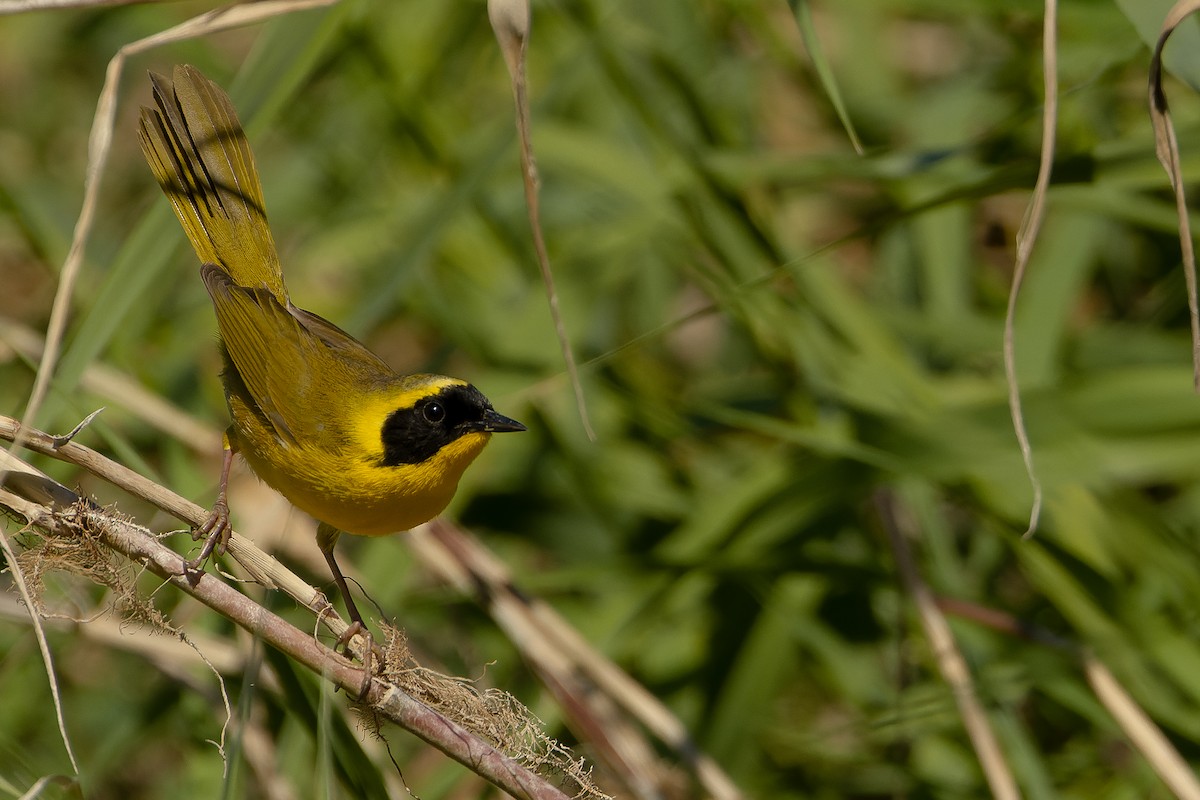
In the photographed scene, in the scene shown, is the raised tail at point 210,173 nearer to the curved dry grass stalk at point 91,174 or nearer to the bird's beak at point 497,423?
the curved dry grass stalk at point 91,174

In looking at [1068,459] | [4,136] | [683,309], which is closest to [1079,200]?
[1068,459]

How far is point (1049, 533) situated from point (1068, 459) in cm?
Answer: 25

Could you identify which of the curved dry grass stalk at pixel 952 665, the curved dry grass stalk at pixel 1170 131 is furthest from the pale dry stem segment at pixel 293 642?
the curved dry grass stalk at pixel 952 665

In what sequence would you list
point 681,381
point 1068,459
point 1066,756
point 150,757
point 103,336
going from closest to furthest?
point 103,336 < point 1068,459 < point 1066,756 < point 150,757 < point 681,381

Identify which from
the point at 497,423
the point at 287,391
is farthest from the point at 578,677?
the point at 287,391

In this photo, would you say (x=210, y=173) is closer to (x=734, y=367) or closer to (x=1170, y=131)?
(x=1170, y=131)

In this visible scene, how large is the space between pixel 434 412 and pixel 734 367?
2.11 m

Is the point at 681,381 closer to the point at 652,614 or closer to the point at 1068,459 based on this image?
the point at 652,614

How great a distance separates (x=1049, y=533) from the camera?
3.27 m

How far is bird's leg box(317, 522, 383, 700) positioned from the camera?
6.09 ft

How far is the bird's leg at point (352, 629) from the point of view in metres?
1.86

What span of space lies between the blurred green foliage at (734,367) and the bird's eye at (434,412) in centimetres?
44

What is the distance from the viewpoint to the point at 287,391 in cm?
285

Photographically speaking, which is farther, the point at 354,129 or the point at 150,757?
the point at 354,129
